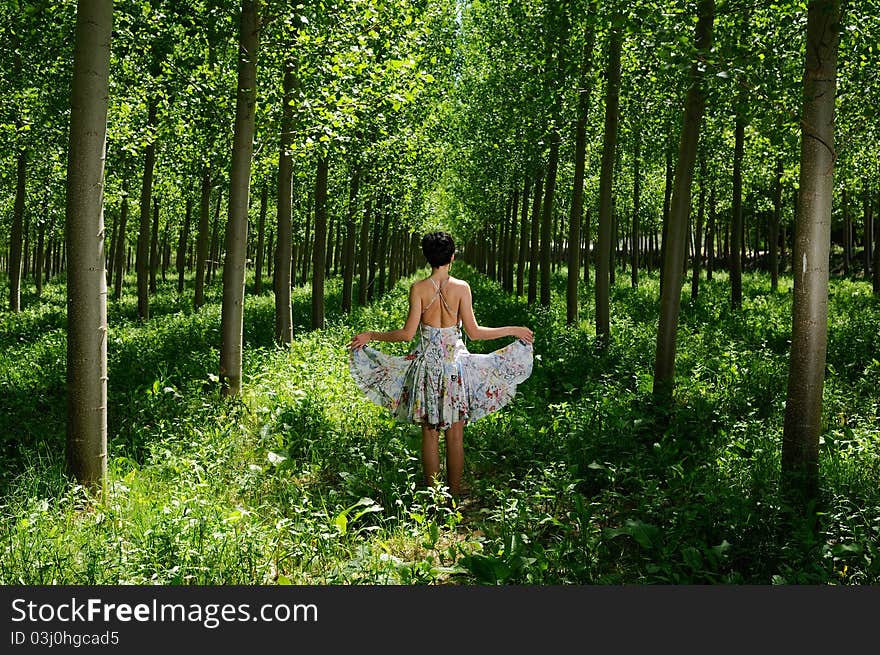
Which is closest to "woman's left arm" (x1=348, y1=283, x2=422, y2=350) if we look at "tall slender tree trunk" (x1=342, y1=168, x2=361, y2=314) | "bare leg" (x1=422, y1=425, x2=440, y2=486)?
"bare leg" (x1=422, y1=425, x2=440, y2=486)

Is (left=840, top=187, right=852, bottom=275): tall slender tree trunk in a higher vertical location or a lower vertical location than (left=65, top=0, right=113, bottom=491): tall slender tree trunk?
higher

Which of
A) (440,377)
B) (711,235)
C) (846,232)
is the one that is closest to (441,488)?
(440,377)

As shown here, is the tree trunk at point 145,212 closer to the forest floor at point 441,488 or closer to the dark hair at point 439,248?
the forest floor at point 441,488

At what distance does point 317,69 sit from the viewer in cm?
888

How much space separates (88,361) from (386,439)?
3155mm

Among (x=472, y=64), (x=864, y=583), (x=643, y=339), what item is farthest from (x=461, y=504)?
(x=472, y=64)

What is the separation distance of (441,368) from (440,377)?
82mm

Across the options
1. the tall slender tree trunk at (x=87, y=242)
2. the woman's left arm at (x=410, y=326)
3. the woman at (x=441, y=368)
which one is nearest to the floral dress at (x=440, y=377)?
the woman at (x=441, y=368)

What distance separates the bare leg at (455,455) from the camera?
6211 millimetres

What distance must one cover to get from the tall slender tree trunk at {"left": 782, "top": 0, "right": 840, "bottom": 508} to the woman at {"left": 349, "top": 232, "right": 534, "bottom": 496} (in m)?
2.36

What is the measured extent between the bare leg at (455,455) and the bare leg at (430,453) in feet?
0.38

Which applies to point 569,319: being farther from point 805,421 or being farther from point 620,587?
point 620,587

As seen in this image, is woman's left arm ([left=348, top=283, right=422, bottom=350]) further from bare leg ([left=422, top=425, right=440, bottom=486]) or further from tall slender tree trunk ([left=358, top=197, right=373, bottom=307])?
tall slender tree trunk ([left=358, top=197, right=373, bottom=307])

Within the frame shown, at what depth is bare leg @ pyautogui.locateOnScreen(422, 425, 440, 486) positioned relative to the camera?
624 cm
